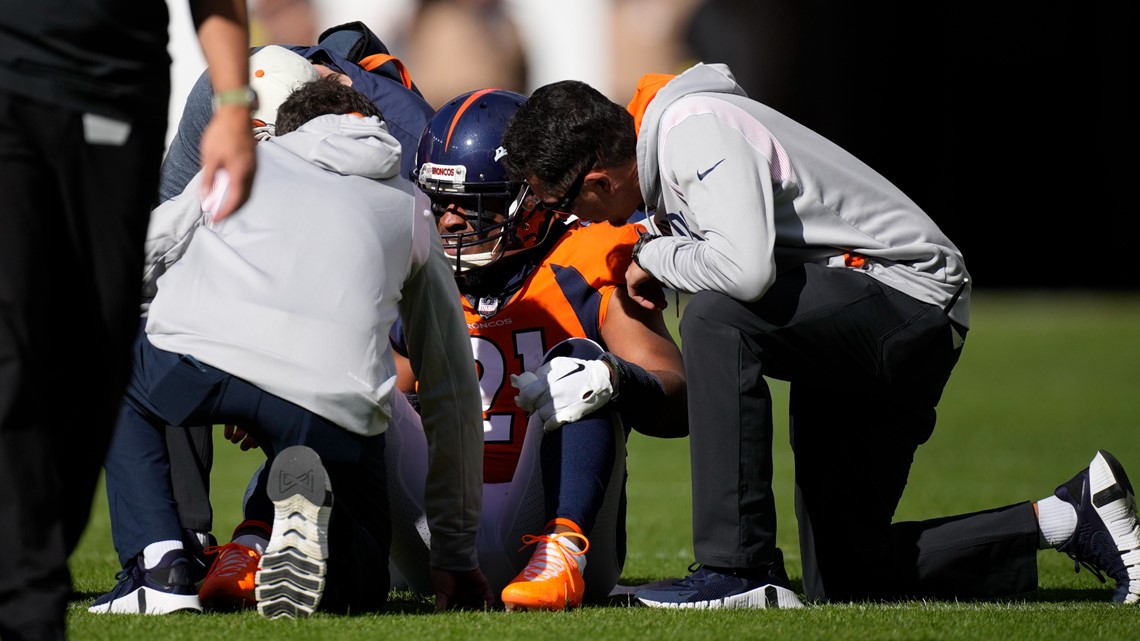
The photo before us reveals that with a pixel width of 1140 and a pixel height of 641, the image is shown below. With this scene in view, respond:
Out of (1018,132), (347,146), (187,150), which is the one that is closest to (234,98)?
(347,146)

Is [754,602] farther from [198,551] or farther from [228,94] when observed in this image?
[228,94]

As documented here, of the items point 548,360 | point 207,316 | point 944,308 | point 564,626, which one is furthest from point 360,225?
point 944,308

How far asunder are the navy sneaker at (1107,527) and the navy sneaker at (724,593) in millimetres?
834

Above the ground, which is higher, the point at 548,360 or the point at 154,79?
the point at 154,79

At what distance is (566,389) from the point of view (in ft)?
11.5

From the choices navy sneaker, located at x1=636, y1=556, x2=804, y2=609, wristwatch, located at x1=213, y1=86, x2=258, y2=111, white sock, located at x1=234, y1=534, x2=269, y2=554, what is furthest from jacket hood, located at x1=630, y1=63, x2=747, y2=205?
wristwatch, located at x1=213, y1=86, x2=258, y2=111

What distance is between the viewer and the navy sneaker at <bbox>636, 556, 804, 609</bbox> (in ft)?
11.2

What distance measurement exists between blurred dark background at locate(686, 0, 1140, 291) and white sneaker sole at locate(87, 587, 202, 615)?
16.9m

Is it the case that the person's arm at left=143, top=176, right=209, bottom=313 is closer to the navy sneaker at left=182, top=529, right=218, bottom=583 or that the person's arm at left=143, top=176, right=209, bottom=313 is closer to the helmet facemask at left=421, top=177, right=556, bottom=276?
the navy sneaker at left=182, top=529, right=218, bottom=583

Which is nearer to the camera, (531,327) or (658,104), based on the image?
(658,104)

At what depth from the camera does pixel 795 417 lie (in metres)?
3.94

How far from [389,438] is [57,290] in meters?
1.39

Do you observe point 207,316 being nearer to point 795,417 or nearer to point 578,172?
point 578,172

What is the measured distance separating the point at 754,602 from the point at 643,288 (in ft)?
2.83
